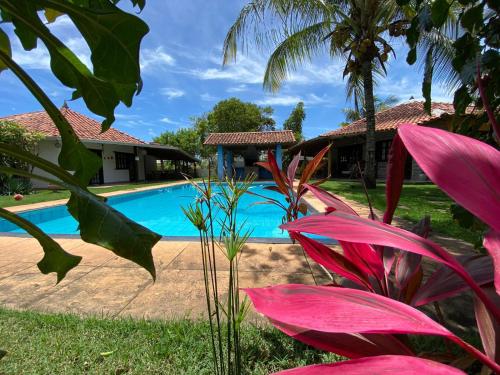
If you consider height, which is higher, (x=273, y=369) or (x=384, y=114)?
(x=384, y=114)

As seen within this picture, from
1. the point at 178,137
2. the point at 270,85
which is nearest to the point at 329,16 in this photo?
the point at 270,85

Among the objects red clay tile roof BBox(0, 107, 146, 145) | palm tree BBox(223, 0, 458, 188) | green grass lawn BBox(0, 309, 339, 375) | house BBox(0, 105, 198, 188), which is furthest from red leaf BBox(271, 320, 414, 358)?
red clay tile roof BBox(0, 107, 146, 145)

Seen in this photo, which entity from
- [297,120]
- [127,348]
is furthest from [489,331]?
[297,120]

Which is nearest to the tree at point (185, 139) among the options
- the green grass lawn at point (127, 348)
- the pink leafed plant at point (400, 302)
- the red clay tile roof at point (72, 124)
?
the red clay tile roof at point (72, 124)

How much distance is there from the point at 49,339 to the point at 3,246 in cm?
319

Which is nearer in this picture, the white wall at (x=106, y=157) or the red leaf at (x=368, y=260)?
the red leaf at (x=368, y=260)

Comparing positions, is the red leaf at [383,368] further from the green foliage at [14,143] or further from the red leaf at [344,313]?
Answer: the green foliage at [14,143]

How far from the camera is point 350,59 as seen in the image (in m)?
10.2

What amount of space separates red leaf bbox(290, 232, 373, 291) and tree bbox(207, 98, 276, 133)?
3070 cm

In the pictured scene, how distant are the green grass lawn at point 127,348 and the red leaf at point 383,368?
57.8 inches

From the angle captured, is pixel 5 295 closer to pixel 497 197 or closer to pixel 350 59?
pixel 497 197

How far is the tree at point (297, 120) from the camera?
3456cm

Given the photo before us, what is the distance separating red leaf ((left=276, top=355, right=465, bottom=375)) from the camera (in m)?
0.28

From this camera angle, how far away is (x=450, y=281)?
1.69 feet
